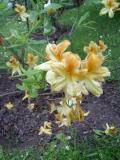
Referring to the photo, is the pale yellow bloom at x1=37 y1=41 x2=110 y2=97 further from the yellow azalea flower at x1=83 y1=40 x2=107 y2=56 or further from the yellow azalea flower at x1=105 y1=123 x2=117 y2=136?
the yellow azalea flower at x1=105 y1=123 x2=117 y2=136

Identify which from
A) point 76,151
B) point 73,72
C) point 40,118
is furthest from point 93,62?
point 40,118

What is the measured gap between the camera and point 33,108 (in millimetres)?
3848

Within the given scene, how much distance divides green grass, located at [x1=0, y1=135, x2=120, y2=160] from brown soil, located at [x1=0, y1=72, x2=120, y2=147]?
114mm

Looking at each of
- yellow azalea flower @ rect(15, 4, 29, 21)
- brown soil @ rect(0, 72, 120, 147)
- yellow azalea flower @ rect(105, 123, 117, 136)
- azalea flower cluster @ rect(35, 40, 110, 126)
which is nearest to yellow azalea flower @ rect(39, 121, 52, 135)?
brown soil @ rect(0, 72, 120, 147)

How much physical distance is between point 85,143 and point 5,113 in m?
0.84

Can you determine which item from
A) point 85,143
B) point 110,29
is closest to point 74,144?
point 85,143

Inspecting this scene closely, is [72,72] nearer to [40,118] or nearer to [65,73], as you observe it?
[65,73]

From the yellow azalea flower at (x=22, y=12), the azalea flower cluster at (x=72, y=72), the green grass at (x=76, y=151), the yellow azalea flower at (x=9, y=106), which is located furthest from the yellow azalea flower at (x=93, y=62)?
the yellow azalea flower at (x=9, y=106)

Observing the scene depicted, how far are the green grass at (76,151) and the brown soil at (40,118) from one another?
0.11 meters

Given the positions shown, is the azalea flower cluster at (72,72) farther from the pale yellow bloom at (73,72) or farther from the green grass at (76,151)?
the green grass at (76,151)

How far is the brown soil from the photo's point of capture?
355 centimetres

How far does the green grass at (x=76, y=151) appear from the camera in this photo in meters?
3.23

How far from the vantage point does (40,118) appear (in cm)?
373

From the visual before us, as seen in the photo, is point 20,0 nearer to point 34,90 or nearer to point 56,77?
point 34,90
